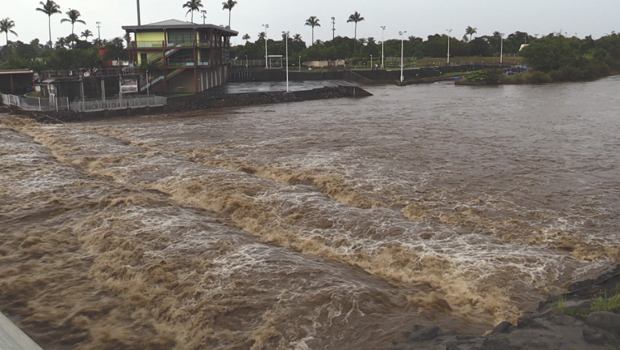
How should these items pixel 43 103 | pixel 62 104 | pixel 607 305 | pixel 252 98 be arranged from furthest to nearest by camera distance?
1. pixel 252 98
2. pixel 62 104
3. pixel 43 103
4. pixel 607 305

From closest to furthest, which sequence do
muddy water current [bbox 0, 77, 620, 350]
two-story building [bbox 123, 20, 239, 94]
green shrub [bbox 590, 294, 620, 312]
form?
green shrub [bbox 590, 294, 620, 312], muddy water current [bbox 0, 77, 620, 350], two-story building [bbox 123, 20, 239, 94]

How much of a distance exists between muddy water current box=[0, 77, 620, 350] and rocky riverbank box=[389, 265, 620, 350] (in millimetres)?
926

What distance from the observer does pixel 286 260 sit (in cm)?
1362

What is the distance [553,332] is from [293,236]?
817cm

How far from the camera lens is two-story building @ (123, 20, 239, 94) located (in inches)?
2341

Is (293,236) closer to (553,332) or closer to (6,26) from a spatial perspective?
(553,332)

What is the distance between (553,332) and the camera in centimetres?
866

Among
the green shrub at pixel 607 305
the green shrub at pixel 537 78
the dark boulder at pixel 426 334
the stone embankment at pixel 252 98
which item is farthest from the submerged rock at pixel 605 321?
the green shrub at pixel 537 78

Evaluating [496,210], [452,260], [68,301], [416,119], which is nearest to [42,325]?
[68,301]

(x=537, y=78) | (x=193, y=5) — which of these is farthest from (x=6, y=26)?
(x=537, y=78)

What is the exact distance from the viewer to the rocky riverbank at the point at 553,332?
8.26 meters

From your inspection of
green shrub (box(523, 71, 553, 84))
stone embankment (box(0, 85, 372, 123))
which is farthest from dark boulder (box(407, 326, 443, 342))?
green shrub (box(523, 71, 553, 84))

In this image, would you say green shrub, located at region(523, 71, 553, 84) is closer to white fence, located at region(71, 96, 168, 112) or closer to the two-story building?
the two-story building

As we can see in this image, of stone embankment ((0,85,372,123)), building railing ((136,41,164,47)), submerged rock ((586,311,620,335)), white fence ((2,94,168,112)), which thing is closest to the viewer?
submerged rock ((586,311,620,335))
